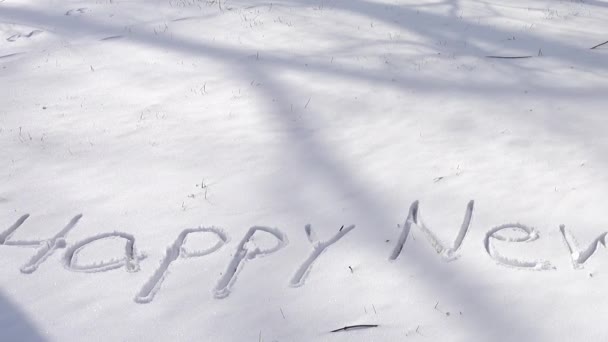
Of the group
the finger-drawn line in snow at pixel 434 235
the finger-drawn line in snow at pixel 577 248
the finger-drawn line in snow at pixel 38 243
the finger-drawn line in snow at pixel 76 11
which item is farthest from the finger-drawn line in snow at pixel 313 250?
the finger-drawn line in snow at pixel 76 11

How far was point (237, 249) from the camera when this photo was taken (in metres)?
3.67

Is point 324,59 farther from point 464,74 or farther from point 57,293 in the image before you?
point 57,293

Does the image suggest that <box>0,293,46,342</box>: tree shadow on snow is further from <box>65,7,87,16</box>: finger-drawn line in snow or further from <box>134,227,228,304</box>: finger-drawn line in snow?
<box>65,7,87,16</box>: finger-drawn line in snow

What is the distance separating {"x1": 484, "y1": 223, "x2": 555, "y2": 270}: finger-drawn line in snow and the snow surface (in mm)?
12

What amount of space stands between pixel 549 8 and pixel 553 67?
2107 millimetres

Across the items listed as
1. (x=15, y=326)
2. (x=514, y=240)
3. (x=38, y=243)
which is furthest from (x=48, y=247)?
(x=514, y=240)

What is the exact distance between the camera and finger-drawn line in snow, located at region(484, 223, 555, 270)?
3424mm

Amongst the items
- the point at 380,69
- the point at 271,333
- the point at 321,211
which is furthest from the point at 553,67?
the point at 271,333

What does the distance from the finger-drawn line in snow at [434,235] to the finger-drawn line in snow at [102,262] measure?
1.48m

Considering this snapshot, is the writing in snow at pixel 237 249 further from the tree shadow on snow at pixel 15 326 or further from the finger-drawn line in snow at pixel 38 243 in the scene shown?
the tree shadow on snow at pixel 15 326

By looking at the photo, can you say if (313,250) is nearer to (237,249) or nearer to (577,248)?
(237,249)

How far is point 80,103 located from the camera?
5.50 meters

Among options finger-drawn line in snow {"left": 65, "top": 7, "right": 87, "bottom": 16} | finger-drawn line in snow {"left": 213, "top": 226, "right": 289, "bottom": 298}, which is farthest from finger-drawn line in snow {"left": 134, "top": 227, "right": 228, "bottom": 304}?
finger-drawn line in snow {"left": 65, "top": 7, "right": 87, "bottom": 16}

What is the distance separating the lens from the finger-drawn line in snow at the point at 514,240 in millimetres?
3424
